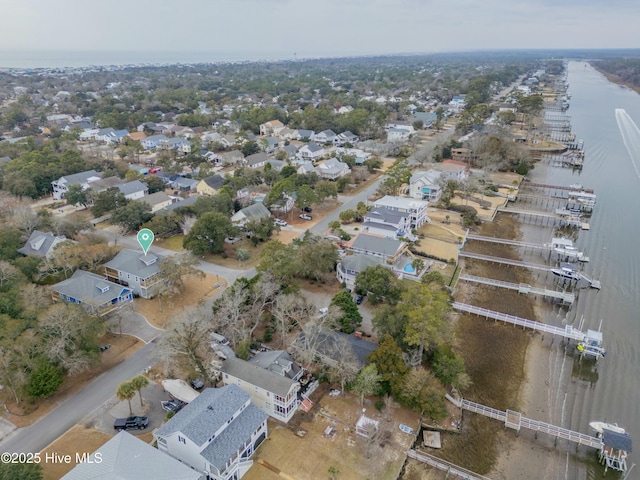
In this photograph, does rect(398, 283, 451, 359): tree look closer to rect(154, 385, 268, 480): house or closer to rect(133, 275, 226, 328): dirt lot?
rect(154, 385, 268, 480): house

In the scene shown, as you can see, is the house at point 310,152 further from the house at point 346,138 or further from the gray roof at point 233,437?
the gray roof at point 233,437

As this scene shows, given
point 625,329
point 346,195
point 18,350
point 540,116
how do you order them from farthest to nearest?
point 540,116 < point 346,195 < point 625,329 < point 18,350

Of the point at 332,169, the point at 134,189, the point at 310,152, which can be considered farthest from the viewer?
the point at 310,152

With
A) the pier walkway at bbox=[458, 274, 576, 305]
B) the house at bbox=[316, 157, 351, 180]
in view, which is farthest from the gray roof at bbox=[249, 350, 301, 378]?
the house at bbox=[316, 157, 351, 180]

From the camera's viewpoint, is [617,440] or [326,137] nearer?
[617,440]

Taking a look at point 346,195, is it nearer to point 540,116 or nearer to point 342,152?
point 342,152

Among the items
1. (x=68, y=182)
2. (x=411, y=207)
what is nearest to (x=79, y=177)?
(x=68, y=182)

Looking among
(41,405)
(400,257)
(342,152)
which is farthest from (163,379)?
(342,152)

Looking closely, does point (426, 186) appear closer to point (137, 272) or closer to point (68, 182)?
point (137, 272)
